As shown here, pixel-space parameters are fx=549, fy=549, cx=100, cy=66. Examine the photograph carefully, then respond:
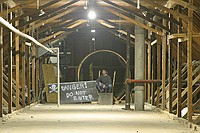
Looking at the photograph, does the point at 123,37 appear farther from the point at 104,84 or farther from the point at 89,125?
the point at 89,125

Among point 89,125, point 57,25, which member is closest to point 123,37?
point 57,25

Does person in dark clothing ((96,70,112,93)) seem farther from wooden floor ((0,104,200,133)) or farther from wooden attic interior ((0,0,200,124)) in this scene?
wooden floor ((0,104,200,133))

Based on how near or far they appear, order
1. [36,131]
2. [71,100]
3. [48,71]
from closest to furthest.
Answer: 1. [36,131]
2. [71,100]
3. [48,71]

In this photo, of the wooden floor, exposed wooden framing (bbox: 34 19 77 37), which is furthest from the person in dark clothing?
the wooden floor

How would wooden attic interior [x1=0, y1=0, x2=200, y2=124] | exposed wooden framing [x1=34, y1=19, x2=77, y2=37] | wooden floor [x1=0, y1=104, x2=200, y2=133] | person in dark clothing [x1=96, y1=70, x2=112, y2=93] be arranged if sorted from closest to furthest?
wooden floor [x1=0, y1=104, x2=200, y2=133]
wooden attic interior [x1=0, y1=0, x2=200, y2=124]
exposed wooden framing [x1=34, y1=19, x2=77, y2=37]
person in dark clothing [x1=96, y1=70, x2=112, y2=93]

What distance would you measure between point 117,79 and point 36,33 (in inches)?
236

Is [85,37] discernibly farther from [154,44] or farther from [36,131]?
[36,131]

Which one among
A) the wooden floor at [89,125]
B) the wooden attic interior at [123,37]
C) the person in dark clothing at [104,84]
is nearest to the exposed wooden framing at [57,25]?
the wooden attic interior at [123,37]

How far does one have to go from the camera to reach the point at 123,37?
19844 mm

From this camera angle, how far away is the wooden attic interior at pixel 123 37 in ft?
37.4

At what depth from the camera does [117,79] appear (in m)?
22.5

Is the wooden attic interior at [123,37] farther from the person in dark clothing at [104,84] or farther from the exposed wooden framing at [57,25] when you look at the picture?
the person in dark clothing at [104,84]

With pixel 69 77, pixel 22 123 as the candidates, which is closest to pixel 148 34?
pixel 69 77

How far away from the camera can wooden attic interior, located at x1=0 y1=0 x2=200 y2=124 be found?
11391mm
